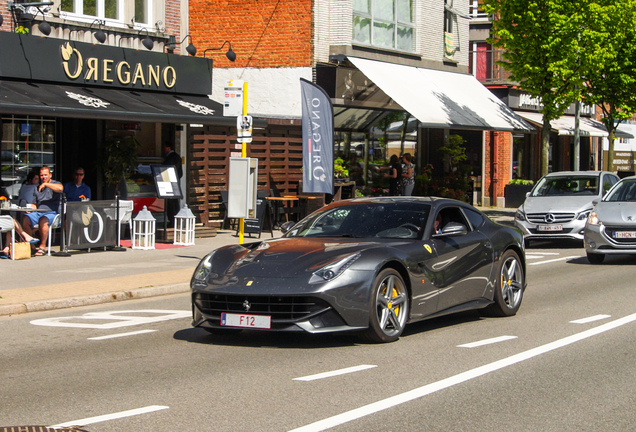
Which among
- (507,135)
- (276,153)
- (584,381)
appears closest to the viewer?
(584,381)

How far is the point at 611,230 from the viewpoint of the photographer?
16078 millimetres

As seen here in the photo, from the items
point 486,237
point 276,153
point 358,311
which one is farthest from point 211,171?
point 358,311

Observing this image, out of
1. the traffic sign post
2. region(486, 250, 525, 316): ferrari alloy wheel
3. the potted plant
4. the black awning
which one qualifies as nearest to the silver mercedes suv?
the potted plant

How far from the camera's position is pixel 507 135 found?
3600 cm

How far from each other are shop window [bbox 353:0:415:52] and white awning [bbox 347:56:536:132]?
2.37 feet

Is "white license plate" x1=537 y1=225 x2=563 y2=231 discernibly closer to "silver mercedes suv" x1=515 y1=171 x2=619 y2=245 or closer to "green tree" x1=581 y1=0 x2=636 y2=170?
"silver mercedes suv" x1=515 y1=171 x2=619 y2=245

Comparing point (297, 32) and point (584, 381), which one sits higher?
point (297, 32)

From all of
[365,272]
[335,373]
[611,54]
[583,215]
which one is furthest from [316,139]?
[335,373]

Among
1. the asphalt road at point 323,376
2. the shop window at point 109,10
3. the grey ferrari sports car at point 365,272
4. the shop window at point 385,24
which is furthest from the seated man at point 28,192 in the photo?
the shop window at point 385,24

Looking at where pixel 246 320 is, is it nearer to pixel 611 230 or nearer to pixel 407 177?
pixel 611 230

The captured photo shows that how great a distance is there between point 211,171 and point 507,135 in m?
17.4

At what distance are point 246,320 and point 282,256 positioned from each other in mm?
741

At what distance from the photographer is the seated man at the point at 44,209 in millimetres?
16344

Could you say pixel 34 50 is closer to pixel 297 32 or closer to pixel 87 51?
pixel 87 51
